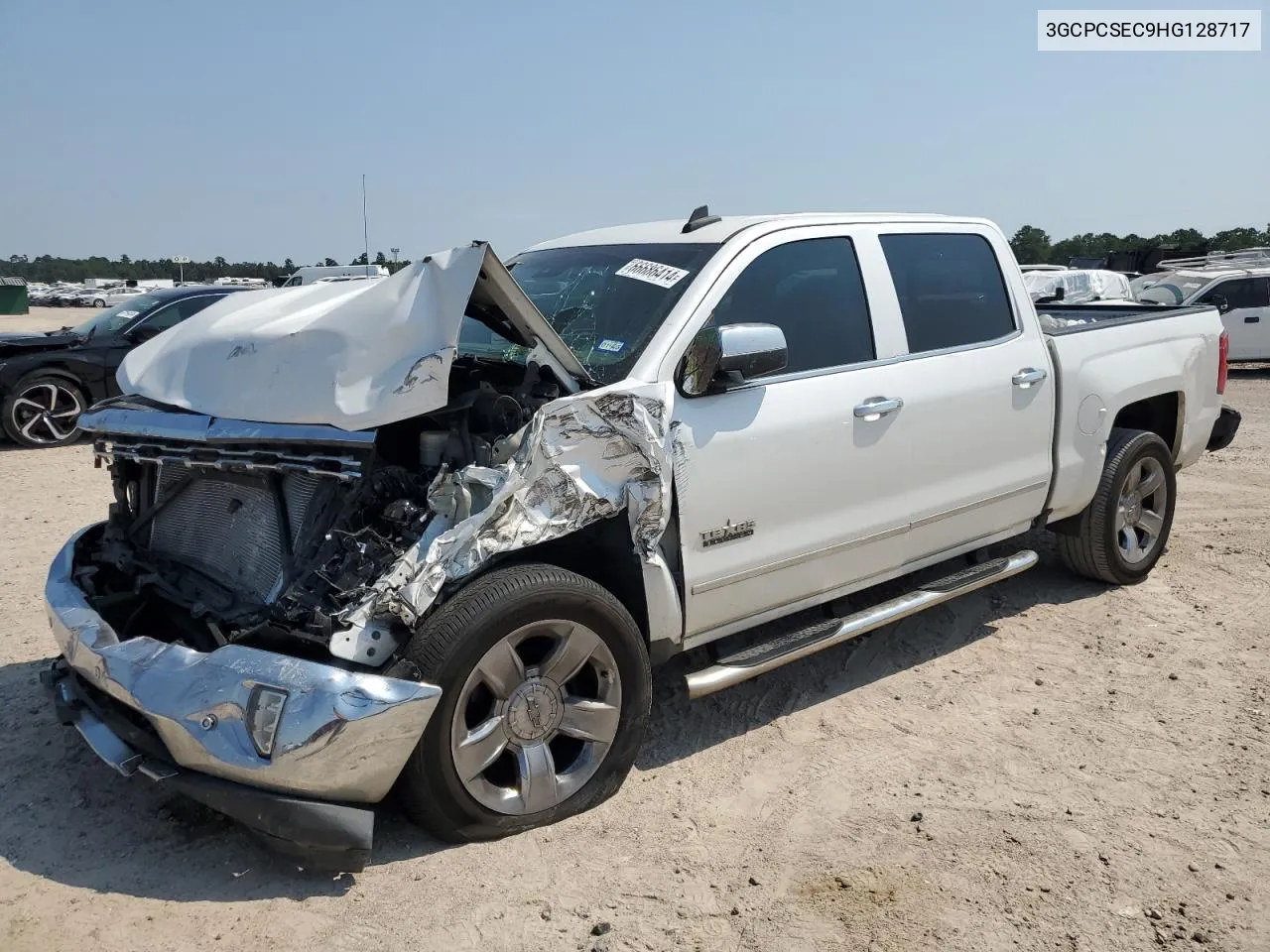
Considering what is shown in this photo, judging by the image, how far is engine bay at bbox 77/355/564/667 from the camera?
3092 mm

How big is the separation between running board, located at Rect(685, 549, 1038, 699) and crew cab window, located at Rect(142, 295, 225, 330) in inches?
372

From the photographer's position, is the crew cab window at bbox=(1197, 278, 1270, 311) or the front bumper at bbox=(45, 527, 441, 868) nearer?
the front bumper at bbox=(45, 527, 441, 868)

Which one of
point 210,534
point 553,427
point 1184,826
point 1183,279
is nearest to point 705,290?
point 553,427

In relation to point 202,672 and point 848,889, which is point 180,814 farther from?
point 848,889

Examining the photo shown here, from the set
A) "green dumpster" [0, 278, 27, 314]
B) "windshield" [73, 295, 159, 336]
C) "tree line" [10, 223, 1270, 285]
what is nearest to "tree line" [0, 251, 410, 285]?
"tree line" [10, 223, 1270, 285]

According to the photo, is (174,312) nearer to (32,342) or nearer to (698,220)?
(32,342)

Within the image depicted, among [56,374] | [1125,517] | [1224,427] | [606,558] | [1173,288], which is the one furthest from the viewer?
[1173,288]

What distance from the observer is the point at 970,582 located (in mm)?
4578

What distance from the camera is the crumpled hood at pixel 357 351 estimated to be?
315 centimetres

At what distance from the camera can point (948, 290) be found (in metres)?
4.58

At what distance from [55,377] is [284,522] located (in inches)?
343

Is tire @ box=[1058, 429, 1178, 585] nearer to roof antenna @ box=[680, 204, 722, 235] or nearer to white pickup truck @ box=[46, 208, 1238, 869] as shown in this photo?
white pickup truck @ box=[46, 208, 1238, 869]

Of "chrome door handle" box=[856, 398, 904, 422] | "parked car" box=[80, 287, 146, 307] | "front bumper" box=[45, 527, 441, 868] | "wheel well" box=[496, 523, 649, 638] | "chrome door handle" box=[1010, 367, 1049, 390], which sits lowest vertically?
"front bumper" box=[45, 527, 441, 868]

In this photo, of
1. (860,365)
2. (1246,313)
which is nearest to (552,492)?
(860,365)
